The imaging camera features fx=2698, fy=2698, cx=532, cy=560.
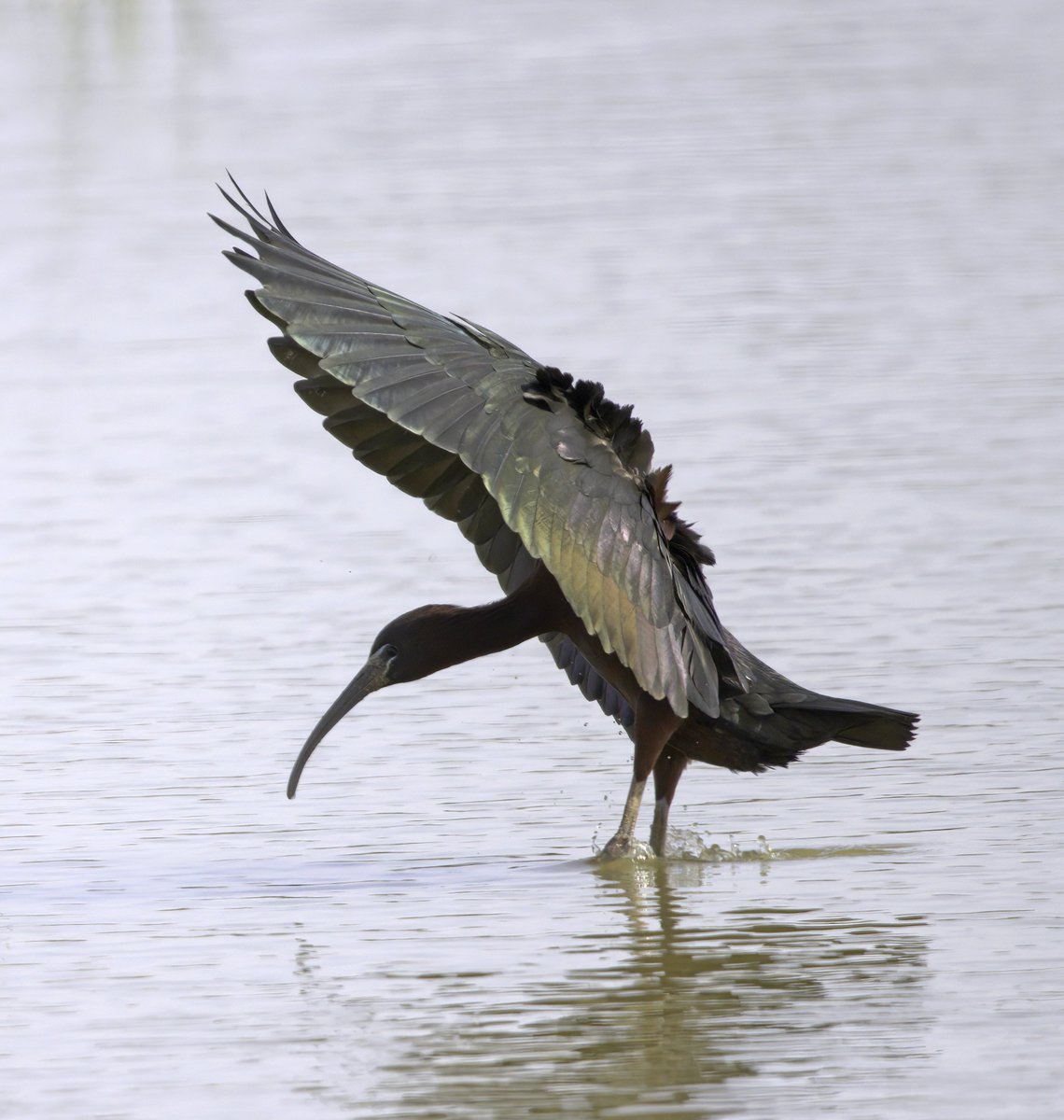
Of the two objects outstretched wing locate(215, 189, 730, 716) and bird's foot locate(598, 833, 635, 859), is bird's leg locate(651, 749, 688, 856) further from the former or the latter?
outstretched wing locate(215, 189, 730, 716)

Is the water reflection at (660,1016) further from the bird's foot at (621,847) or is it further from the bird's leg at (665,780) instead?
the bird's leg at (665,780)

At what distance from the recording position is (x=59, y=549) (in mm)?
12062

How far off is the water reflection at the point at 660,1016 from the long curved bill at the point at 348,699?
0.99m

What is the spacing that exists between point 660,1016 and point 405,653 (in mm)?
1912

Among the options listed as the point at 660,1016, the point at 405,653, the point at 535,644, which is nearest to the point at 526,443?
the point at 405,653

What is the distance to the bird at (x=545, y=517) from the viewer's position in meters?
7.29

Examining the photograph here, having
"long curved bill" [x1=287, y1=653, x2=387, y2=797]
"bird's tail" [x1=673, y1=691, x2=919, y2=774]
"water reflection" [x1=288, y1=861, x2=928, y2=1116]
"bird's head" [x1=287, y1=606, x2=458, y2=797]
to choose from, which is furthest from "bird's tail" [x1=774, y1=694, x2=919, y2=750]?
"long curved bill" [x1=287, y1=653, x2=387, y2=797]

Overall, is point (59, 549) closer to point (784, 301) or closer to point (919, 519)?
point (919, 519)

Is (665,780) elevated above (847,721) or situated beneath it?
situated beneath

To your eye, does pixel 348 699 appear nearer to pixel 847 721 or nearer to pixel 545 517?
pixel 545 517

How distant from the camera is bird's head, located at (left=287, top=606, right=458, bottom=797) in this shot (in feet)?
25.9

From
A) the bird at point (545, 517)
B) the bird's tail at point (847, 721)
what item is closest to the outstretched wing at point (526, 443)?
the bird at point (545, 517)

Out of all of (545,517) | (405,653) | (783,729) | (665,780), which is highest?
(545,517)

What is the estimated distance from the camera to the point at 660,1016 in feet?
20.7
